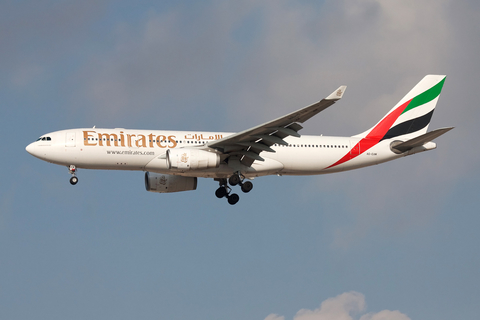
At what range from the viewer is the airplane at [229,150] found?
36.7 metres

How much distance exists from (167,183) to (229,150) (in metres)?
6.50

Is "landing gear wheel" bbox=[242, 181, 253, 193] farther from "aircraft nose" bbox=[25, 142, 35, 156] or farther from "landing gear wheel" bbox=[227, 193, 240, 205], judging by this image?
"aircraft nose" bbox=[25, 142, 35, 156]

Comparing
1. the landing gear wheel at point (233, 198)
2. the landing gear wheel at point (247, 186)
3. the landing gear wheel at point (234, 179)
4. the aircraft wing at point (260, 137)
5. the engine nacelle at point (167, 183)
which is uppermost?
the aircraft wing at point (260, 137)

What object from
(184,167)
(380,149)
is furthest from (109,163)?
(380,149)

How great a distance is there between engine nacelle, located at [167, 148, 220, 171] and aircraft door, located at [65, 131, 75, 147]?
217 inches

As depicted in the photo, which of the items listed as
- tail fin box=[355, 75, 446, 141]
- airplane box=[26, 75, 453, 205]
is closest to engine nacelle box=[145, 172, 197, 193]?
airplane box=[26, 75, 453, 205]

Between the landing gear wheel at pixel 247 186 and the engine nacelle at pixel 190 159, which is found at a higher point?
the engine nacelle at pixel 190 159

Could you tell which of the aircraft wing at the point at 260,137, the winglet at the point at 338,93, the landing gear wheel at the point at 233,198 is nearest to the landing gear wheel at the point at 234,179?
the aircraft wing at the point at 260,137

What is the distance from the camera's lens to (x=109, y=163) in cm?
3731

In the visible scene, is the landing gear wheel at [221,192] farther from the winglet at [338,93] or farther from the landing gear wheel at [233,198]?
the winglet at [338,93]

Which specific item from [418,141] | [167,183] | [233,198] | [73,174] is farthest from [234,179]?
[418,141]

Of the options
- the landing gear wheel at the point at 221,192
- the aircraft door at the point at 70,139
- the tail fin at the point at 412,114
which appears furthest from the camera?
the tail fin at the point at 412,114

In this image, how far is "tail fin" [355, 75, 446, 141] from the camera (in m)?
42.6

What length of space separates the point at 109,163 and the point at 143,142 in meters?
2.22
